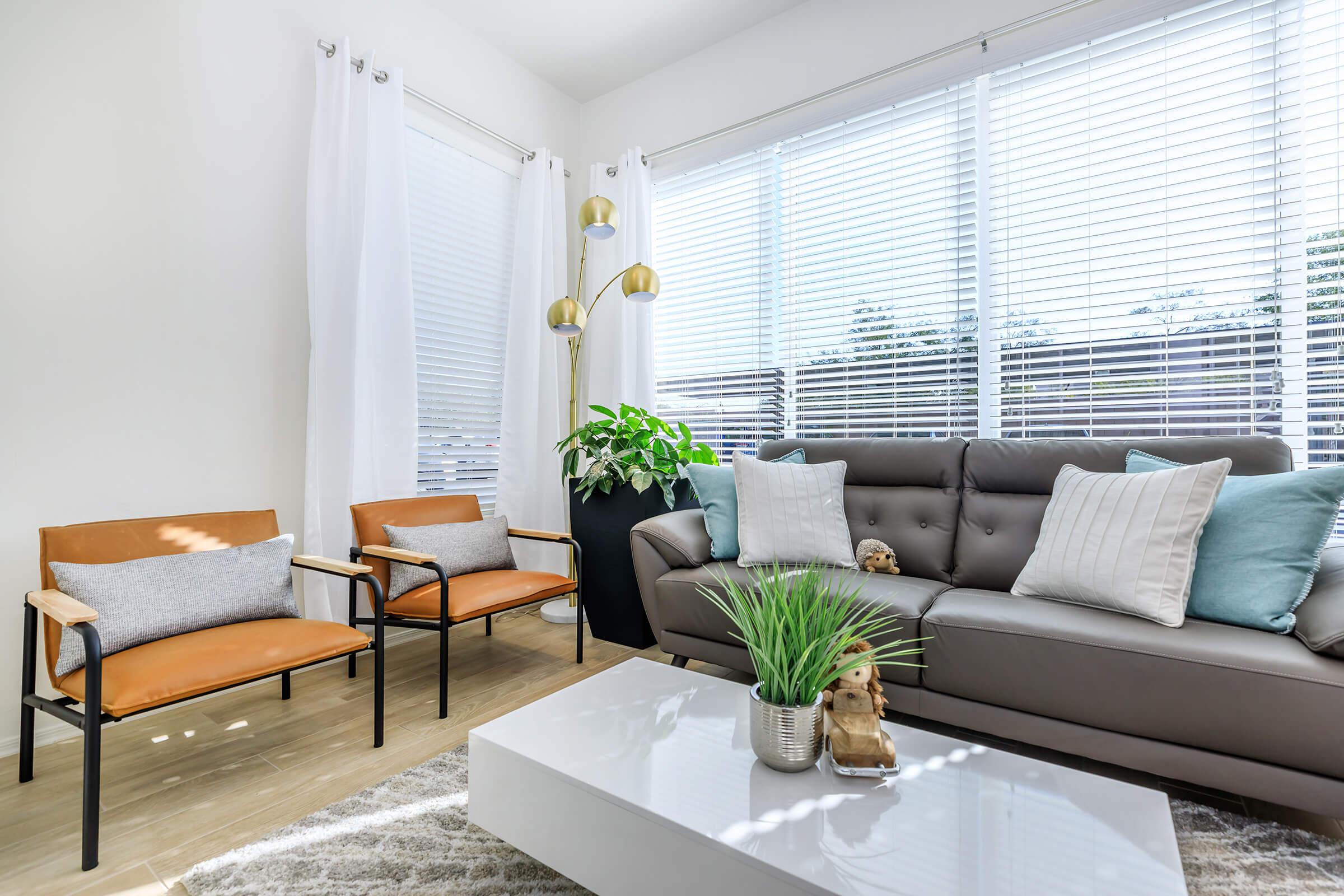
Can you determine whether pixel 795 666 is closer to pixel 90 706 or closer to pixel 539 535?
pixel 90 706

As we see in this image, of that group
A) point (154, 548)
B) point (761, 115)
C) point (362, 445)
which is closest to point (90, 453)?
point (154, 548)

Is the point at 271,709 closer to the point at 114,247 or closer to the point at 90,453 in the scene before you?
the point at 90,453

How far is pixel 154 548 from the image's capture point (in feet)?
6.42

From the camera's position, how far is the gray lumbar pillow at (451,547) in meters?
2.43

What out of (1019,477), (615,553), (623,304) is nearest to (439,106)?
(623,304)

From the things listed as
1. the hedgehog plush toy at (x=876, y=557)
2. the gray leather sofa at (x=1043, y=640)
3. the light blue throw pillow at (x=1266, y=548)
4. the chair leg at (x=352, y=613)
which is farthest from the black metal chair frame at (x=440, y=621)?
the light blue throw pillow at (x=1266, y=548)

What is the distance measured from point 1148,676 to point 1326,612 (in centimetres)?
42

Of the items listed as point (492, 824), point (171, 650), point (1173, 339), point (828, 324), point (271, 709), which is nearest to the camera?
point (492, 824)

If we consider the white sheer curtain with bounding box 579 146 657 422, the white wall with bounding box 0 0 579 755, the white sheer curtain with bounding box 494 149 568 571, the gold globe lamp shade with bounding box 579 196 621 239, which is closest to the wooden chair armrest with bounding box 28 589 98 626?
the white wall with bounding box 0 0 579 755

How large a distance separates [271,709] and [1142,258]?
3.69 metres

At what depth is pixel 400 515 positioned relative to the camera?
2641mm

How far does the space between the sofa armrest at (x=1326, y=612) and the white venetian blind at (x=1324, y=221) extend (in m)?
0.62

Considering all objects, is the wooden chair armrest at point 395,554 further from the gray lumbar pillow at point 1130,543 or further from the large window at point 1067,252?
the gray lumbar pillow at point 1130,543

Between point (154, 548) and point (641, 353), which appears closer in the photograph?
point (154, 548)
